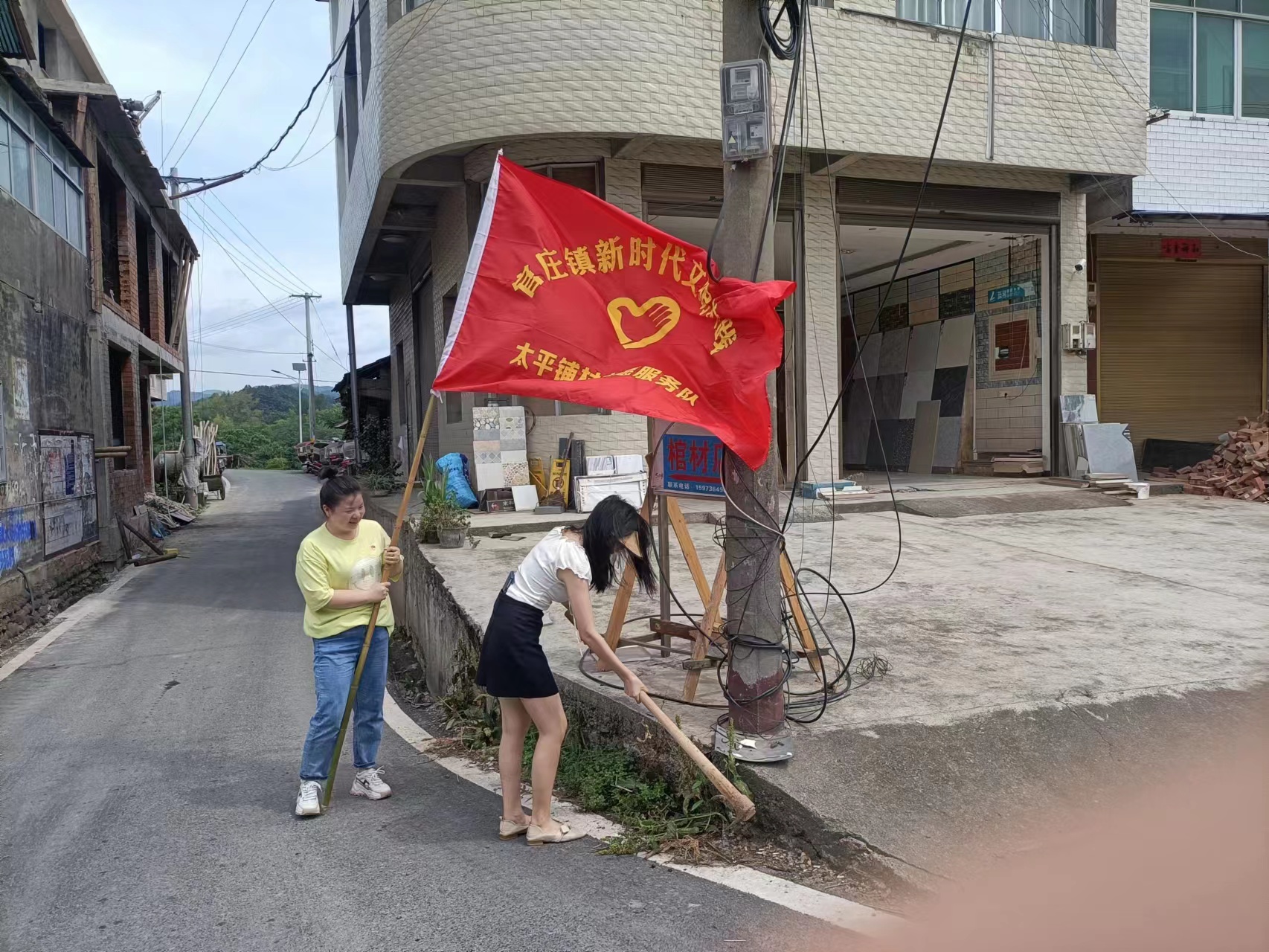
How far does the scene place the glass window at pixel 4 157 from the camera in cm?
1089

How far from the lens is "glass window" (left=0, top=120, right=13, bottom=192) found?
35.7ft

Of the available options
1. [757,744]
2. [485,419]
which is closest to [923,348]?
[485,419]

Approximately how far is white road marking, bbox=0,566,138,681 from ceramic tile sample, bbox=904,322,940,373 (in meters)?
14.2

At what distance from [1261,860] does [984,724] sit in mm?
1251

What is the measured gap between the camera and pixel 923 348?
60.1ft

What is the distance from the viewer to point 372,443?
2641cm

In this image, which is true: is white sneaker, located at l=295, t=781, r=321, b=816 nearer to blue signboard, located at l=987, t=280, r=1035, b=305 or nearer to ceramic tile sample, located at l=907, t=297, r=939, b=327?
blue signboard, located at l=987, t=280, r=1035, b=305

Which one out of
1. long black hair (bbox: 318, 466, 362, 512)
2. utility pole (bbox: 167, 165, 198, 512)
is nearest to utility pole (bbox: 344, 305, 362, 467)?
utility pole (bbox: 167, 165, 198, 512)

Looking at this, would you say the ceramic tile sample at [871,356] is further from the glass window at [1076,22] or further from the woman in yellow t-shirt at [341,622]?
the woman in yellow t-shirt at [341,622]

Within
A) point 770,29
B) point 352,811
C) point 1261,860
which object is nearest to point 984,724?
point 1261,860

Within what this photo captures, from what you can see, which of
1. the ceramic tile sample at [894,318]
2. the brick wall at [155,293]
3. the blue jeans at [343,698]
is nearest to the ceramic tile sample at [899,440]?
the ceramic tile sample at [894,318]

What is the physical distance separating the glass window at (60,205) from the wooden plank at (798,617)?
1255 cm

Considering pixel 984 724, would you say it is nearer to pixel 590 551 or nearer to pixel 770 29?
pixel 590 551

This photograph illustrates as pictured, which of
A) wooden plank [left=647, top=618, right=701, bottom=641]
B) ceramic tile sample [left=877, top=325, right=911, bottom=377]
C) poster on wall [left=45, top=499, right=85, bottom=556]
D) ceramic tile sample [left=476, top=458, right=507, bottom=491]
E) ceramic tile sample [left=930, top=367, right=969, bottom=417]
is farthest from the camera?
ceramic tile sample [left=877, top=325, right=911, bottom=377]
